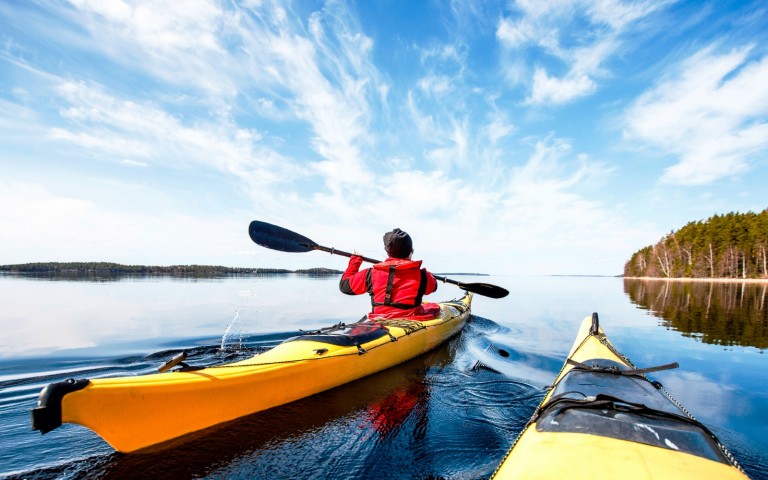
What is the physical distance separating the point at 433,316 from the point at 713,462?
5.80m

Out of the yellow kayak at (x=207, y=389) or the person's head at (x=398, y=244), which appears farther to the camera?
the person's head at (x=398, y=244)

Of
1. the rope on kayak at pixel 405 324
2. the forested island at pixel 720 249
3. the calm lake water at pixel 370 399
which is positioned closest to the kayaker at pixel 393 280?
the rope on kayak at pixel 405 324

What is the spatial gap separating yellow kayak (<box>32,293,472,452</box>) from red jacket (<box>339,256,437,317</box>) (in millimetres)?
823

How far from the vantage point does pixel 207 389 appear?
11.3 ft

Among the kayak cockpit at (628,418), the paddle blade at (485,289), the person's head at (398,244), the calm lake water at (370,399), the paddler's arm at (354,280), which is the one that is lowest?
the calm lake water at (370,399)

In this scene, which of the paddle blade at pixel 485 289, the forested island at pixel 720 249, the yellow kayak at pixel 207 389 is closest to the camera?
the yellow kayak at pixel 207 389

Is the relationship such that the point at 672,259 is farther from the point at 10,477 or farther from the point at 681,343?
the point at 10,477

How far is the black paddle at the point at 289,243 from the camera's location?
7422 mm

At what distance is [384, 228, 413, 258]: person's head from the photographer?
6.33 metres

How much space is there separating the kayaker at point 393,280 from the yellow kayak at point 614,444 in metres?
3.65

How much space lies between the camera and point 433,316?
25.2 feet

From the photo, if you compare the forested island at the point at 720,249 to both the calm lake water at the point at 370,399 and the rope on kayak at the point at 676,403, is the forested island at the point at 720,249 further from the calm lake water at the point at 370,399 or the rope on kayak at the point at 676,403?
the rope on kayak at the point at 676,403

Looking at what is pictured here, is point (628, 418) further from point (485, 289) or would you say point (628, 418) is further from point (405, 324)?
point (485, 289)

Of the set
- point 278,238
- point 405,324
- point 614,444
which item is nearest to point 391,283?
point 405,324
